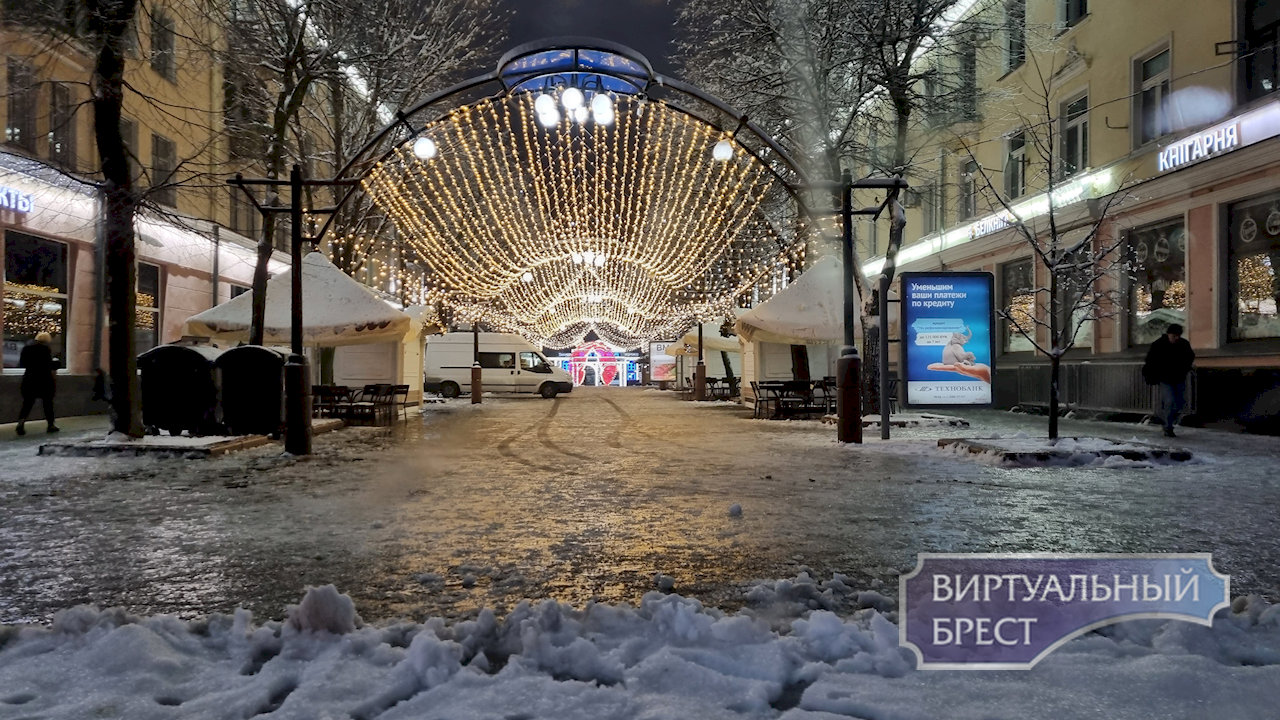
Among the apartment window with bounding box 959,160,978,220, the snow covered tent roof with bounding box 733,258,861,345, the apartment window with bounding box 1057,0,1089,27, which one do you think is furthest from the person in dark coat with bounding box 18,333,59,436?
the apartment window with bounding box 1057,0,1089,27

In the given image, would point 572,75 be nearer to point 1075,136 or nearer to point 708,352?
point 1075,136

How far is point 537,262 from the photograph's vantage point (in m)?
29.4

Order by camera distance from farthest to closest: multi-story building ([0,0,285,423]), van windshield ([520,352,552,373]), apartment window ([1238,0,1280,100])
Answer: van windshield ([520,352,552,373]), apartment window ([1238,0,1280,100]), multi-story building ([0,0,285,423])

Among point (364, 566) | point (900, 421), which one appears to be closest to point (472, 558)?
point (364, 566)

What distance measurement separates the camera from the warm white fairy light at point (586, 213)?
59.1 ft

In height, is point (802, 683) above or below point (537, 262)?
below

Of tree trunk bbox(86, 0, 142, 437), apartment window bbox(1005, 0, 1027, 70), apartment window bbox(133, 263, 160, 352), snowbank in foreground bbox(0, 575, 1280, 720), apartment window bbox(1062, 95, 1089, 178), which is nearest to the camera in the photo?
snowbank in foreground bbox(0, 575, 1280, 720)

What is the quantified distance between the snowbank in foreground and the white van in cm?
3365

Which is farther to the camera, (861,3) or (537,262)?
(537,262)

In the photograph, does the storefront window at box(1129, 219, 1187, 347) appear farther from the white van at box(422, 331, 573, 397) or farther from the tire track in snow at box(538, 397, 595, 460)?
the white van at box(422, 331, 573, 397)

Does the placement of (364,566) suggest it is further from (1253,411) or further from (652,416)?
(652,416)

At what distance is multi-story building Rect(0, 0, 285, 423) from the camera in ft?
41.5

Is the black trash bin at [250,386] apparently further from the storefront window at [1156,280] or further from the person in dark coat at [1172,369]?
the storefront window at [1156,280]

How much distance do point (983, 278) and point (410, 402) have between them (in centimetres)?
1739
